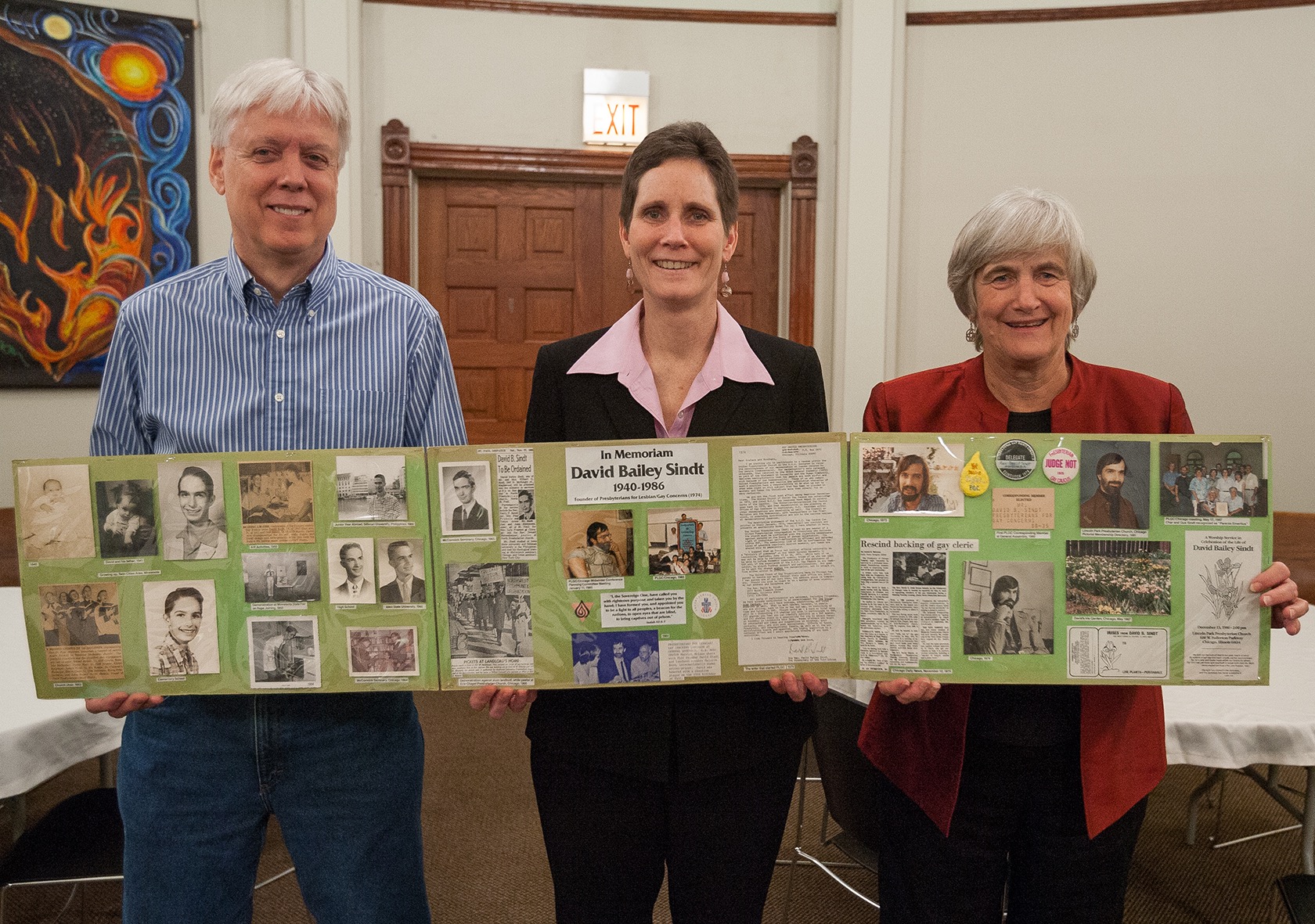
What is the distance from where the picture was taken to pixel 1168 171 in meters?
4.73

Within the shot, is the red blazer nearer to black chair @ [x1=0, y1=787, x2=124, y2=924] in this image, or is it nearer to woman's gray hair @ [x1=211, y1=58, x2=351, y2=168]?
woman's gray hair @ [x1=211, y1=58, x2=351, y2=168]

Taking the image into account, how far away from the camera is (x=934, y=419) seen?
4.58 feet

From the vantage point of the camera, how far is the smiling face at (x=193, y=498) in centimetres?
125

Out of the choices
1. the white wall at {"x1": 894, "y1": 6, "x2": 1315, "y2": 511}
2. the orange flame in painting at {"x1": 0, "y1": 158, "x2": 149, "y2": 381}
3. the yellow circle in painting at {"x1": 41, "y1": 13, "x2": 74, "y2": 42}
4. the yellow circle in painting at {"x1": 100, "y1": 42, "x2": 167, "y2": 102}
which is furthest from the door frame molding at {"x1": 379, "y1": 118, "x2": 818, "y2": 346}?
the yellow circle in painting at {"x1": 41, "y1": 13, "x2": 74, "y2": 42}

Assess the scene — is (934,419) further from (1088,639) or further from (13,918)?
(13,918)

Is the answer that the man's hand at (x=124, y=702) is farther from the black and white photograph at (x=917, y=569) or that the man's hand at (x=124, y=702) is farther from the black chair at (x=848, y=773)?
the black chair at (x=848, y=773)

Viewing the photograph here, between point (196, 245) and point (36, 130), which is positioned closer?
point (36, 130)

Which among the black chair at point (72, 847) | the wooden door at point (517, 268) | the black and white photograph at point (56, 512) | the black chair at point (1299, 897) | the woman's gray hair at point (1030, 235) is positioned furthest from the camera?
the wooden door at point (517, 268)

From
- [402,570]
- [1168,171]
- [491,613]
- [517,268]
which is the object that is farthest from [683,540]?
[1168,171]

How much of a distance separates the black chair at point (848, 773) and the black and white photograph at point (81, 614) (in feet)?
4.27

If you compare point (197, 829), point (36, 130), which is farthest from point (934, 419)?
point (36, 130)

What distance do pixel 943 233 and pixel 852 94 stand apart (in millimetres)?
910

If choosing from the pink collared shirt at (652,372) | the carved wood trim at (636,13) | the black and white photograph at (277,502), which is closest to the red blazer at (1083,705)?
the pink collared shirt at (652,372)

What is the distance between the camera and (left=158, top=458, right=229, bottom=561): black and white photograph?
4.09ft
